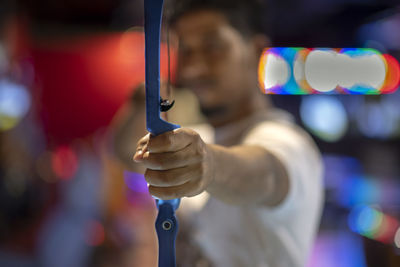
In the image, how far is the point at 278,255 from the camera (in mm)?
510

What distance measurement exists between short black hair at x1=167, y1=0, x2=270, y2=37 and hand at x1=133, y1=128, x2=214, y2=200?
31cm

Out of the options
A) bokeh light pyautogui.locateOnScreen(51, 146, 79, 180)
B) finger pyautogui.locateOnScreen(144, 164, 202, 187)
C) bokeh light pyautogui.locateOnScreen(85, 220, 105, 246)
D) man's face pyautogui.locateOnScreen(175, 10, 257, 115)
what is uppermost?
man's face pyautogui.locateOnScreen(175, 10, 257, 115)

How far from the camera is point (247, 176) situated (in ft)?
1.41

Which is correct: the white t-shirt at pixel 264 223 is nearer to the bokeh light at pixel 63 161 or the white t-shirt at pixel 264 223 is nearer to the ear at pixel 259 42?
the ear at pixel 259 42

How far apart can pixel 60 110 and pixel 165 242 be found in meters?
3.38

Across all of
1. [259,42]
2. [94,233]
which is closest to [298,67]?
[94,233]

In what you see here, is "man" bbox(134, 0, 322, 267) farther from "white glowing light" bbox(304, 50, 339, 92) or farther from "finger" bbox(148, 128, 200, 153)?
"white glowing light" bbox(304, 50, 339, 92)

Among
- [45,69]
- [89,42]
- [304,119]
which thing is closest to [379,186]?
[304,119]

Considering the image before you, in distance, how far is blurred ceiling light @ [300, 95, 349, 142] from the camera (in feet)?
12.9

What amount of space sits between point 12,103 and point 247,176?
3027 millimetres

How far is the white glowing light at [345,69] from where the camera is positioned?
3510 millimetres

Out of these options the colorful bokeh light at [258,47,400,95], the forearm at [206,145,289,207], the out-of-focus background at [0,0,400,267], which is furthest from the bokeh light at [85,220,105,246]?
the colorful bokeh light at [258,47,400,95]

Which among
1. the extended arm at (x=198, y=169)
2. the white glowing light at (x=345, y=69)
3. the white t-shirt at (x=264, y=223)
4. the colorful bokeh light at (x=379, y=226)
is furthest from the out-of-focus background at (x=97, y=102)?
the extended arm at (x=198, y=169)

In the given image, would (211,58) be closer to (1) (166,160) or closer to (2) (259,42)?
(2) (259,42)
